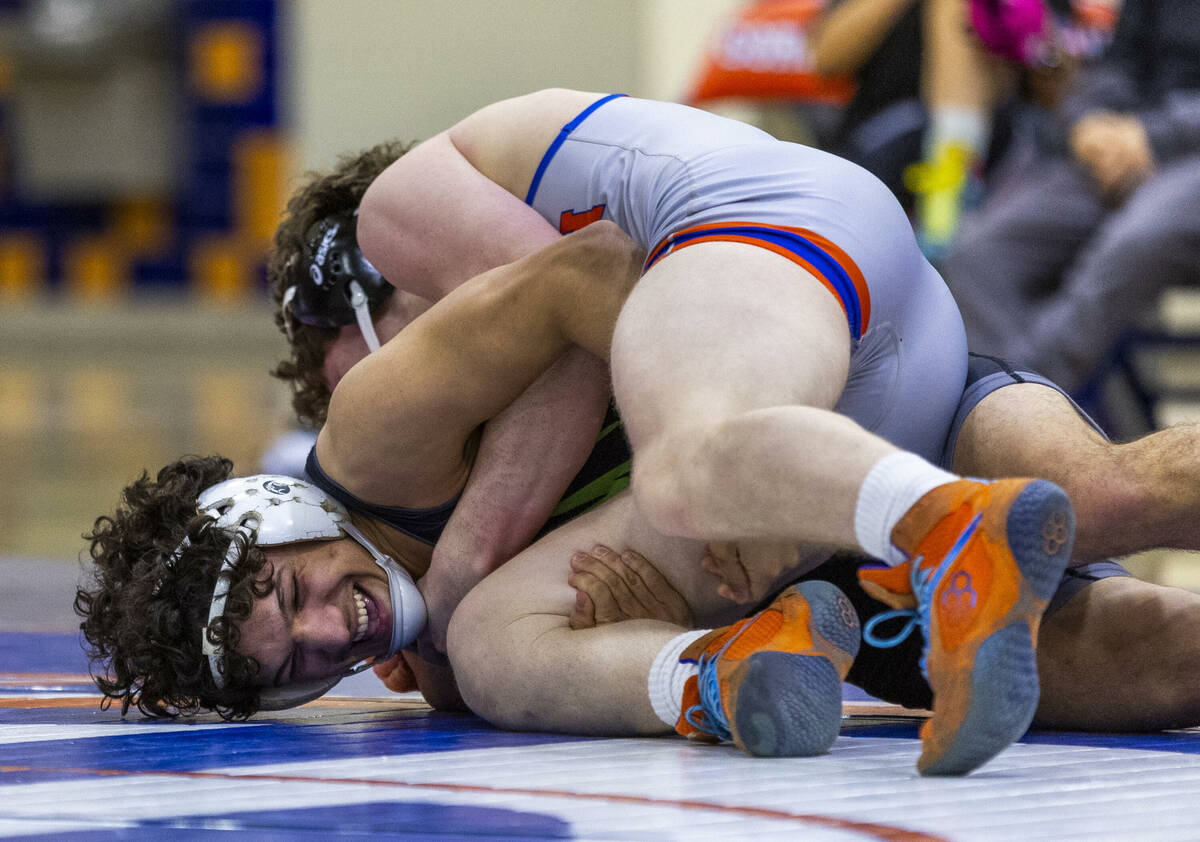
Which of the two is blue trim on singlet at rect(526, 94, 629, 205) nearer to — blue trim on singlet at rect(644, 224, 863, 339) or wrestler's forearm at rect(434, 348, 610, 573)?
wrestler's forearm at rect(434, 348, 610, 573)

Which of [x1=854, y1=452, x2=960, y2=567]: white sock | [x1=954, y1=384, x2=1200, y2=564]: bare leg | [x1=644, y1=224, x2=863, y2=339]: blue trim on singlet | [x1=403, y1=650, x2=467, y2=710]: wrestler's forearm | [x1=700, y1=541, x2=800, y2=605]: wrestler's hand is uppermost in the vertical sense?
[x1=644, y1=224, x2=863, y2=339]: blue trim on singlet

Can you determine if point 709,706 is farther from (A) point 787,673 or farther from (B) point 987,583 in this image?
(B) point 987,583

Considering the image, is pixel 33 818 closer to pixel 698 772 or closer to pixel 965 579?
pixel 698 772

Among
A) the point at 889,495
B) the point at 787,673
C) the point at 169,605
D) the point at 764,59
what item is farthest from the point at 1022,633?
the point at 764,59

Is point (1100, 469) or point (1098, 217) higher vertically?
point (1100, 469)

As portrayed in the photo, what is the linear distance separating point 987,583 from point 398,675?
1.22 m

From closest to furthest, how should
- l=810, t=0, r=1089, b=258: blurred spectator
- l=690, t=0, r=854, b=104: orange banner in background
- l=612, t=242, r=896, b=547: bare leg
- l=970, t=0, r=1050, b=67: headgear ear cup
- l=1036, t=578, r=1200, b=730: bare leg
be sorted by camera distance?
l=612, t=242, r=896, b=547: bare leg, l=1036, t=578, r=1200, b=730: bare leg, l=970, t=0, r=1050, b=67: headgear ear cup, l=810, t=0, r=1089, b=258: blurred spectator, l=690, t=0, r=854, b=104: orange banner in background

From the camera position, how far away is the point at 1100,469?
6.52 ft

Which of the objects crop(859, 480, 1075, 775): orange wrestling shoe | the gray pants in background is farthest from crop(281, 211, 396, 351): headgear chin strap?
the gray pants in background

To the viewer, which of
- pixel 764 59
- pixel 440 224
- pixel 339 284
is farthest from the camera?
pixel 764 59

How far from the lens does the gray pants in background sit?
4.60 meters

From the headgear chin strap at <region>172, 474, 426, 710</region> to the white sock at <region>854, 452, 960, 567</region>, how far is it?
2.86ft

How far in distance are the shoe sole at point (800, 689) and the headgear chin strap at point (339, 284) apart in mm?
1075

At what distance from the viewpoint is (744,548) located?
191 cm
